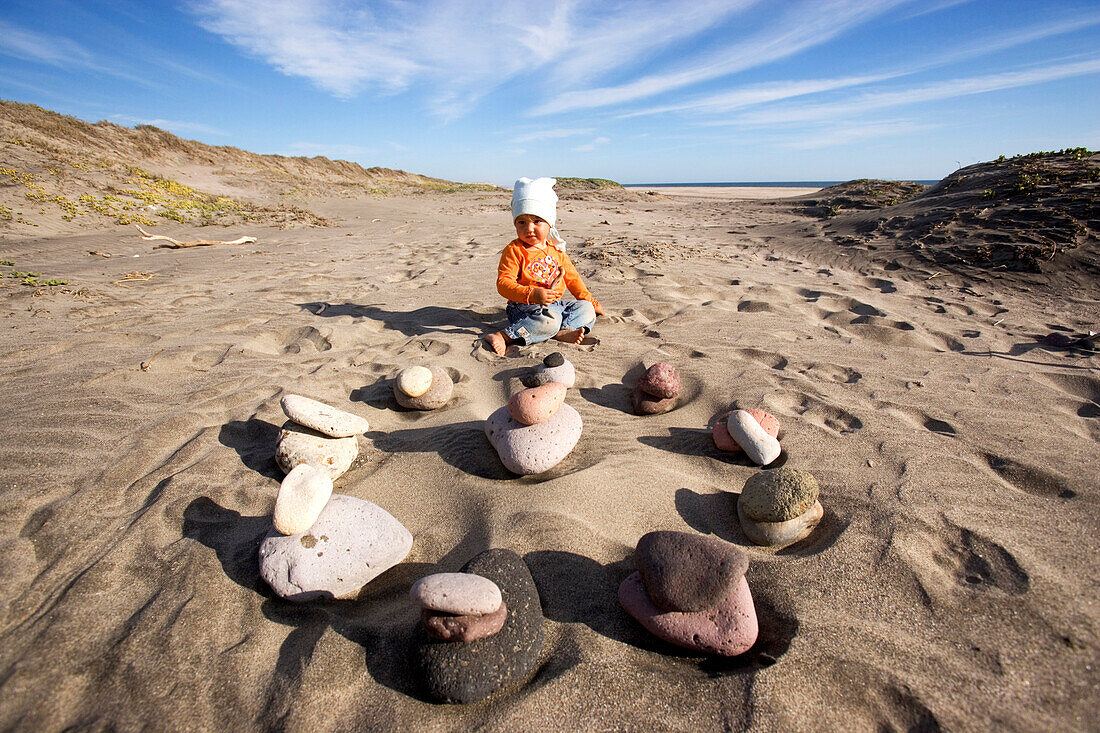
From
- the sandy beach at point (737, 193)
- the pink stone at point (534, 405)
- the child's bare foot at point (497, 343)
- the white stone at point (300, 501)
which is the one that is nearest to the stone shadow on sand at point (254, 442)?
the white stone at point (300, 501)

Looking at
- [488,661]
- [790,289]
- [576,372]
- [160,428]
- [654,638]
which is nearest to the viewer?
[488,661]

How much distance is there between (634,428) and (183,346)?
3245mm

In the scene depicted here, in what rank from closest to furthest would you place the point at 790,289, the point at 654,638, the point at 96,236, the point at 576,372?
the point at 654,638, the point at 576,372, the point at 790,289, the point at 96,236

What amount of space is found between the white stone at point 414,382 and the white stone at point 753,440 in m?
1.74

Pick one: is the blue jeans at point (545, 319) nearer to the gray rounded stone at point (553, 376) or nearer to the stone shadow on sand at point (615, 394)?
the gray rounded stone at point (553, 376)

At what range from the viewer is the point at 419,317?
14.7 feet

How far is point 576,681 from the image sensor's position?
1.36 meters

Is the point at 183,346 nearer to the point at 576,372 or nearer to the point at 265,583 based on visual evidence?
the point at 265,583

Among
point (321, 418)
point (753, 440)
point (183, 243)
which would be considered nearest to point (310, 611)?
point (321, 418)

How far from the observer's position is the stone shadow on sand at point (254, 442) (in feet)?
7.64

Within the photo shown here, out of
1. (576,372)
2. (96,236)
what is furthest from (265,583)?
(96,236)

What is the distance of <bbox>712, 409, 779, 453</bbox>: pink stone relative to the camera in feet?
7.75

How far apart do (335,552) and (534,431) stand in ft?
3.23

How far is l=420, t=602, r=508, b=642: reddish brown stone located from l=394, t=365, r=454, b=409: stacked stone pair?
5.24 ft
